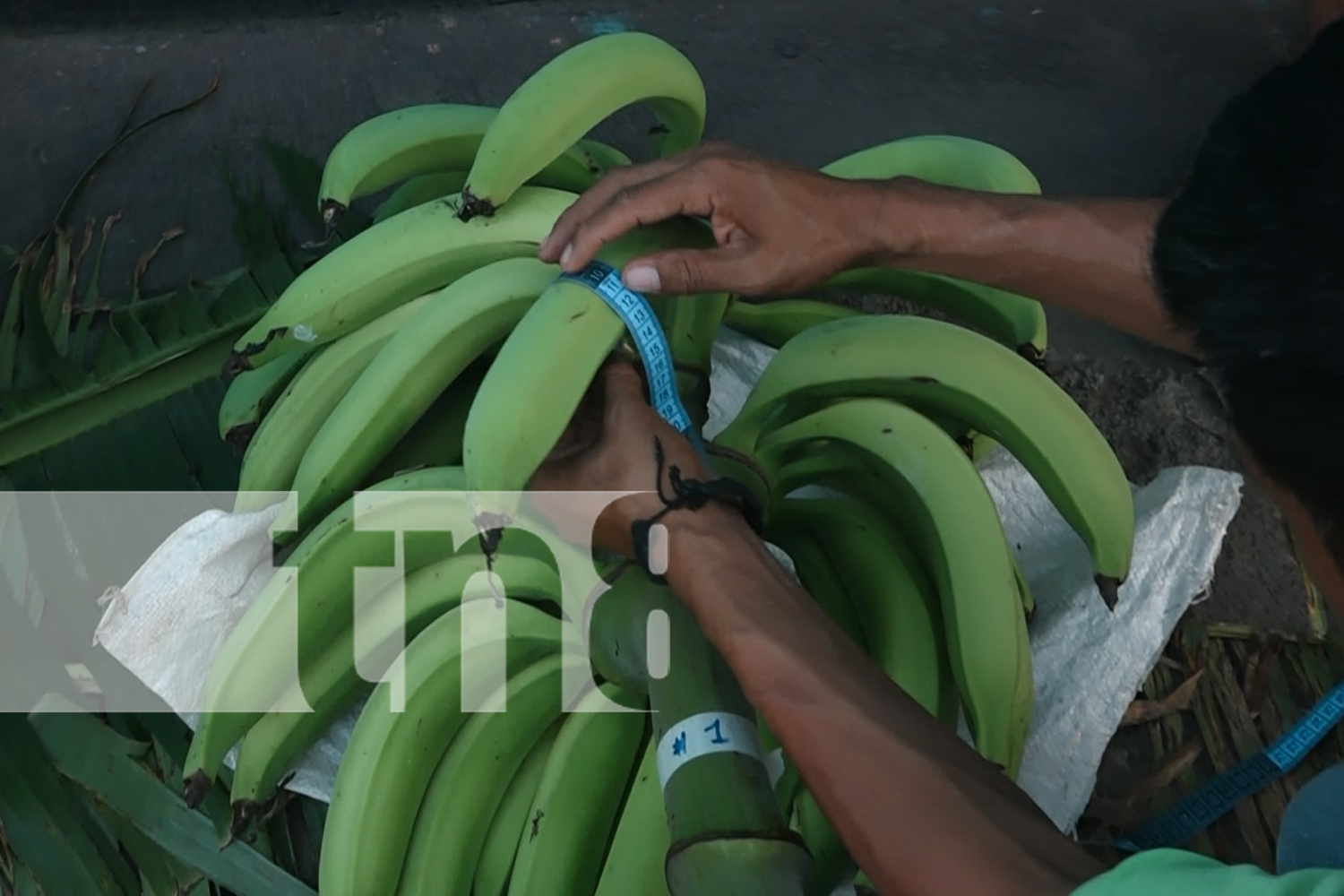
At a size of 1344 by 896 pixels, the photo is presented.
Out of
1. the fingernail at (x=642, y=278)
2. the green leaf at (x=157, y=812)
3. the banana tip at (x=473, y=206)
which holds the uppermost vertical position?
the banana tip at (x=473, y=206)

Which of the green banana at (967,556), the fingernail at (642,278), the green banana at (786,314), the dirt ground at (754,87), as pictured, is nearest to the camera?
the fingernail at (642,278)

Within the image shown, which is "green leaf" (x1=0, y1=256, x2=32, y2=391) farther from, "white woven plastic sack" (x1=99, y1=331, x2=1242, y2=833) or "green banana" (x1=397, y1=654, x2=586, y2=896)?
"green banana" (x1=397, y1=654, x2=586, y2=896)

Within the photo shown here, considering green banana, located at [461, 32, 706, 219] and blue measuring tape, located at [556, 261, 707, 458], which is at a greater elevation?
green banana, located at [461, 32, 706, 219]

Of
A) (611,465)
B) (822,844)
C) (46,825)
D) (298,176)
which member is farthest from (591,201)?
(46,825)

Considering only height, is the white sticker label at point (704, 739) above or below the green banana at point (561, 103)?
below

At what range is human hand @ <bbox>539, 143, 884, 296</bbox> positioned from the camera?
0.76 metres

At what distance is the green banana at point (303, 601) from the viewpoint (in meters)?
0.82

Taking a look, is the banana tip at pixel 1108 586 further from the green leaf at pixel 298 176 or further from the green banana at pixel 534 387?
the green leaf at pixel 298 176

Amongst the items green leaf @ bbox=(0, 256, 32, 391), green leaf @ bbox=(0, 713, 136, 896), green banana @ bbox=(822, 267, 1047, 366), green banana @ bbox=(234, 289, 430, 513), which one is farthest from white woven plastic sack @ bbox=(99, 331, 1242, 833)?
green leaf @ bbox=(0, 256, 32, 391)

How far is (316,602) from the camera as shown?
85 cm

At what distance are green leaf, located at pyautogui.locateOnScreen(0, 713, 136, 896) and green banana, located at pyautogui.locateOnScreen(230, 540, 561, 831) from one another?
0.66 ft


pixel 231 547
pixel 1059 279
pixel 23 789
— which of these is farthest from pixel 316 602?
pixel 1059 279

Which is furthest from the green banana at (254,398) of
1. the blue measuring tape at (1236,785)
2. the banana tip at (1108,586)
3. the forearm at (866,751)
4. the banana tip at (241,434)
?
the blue measuring tape at (1236,785)

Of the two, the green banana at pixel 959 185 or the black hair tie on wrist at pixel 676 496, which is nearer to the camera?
the black hair tie on wrist at pixel 676 496
